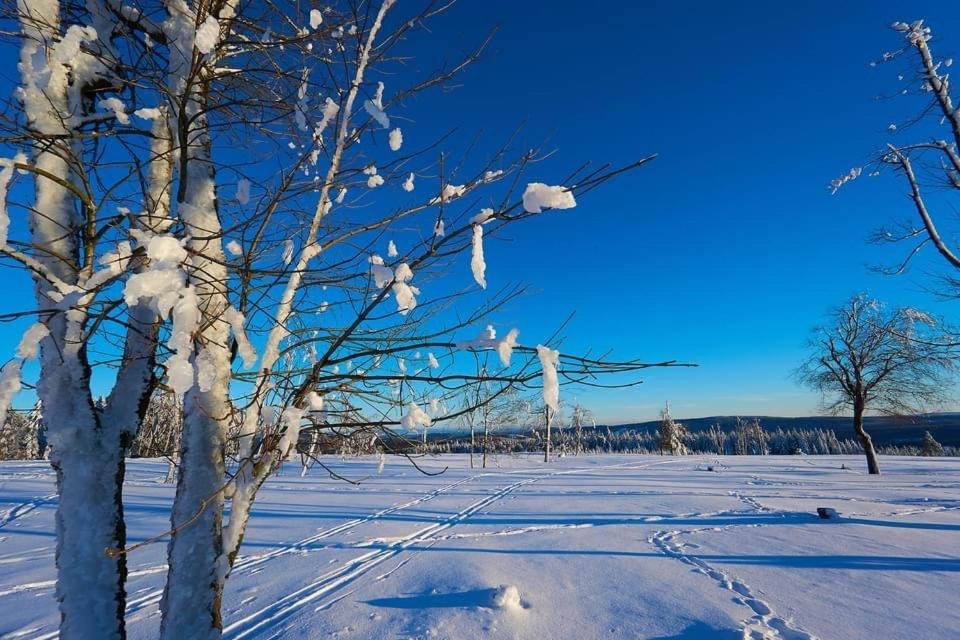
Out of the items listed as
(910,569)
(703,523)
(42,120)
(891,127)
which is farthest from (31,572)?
(891,127)

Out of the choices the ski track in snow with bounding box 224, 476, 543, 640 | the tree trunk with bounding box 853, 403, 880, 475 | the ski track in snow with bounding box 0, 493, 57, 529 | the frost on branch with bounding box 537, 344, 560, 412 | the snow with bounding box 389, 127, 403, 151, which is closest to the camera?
the frost on branch with bounding box 537, 344, 560, 412

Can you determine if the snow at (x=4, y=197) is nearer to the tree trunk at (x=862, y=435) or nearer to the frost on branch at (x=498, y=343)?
the frost on branch at (x=498, y=343)

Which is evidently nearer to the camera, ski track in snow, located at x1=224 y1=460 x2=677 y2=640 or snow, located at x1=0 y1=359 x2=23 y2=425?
snow, located at x1=0 y1=359 x2=23 y2=425

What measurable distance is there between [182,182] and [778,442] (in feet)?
311

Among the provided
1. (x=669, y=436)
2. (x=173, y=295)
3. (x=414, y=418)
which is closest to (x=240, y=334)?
(x=173, y=295)

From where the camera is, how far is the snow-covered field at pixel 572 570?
4070 millimetres

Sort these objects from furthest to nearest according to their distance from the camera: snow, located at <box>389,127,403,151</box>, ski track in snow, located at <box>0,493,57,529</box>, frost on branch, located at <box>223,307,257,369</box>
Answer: ski track in snow, located at <box>0,493,57,529</box> → snow, located at <box>389,127,403,151</box> → frost on branch, located at <box>223,307,257,369</box>

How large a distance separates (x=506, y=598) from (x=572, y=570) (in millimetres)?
1462

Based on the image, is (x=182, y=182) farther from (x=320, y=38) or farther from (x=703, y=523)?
(x=703, y=523)

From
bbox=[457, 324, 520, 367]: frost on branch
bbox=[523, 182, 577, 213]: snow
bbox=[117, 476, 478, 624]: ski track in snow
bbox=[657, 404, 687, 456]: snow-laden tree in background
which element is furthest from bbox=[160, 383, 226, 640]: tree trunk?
bbox=[657, 404, 687, 456]: snow-laden tree in background

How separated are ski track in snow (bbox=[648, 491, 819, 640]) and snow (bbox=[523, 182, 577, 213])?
4.21m

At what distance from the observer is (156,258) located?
0.96 meters

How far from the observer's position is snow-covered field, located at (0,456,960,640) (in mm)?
4070

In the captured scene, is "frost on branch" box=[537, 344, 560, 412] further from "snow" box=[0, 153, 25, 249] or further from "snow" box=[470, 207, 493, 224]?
"snow" box=[0, 153, 25, 249]
